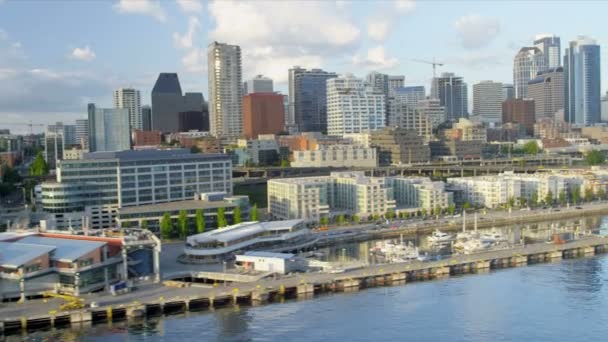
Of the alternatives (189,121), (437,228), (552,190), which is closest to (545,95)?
(189,121)

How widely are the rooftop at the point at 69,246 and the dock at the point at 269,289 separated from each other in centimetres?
131

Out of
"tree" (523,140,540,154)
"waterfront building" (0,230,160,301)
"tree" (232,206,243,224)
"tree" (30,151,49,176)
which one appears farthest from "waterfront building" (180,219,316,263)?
"tree" (523,140,540,154)

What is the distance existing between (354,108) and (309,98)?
2386cm

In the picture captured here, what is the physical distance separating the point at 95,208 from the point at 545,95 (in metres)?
104

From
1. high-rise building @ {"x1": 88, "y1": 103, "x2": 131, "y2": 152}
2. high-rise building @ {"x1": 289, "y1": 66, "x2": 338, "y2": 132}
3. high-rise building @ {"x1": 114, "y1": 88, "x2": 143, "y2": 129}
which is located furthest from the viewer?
high-rise building @ {"x1": 114, "y1": 88, "x2": 143, "y2": 129}

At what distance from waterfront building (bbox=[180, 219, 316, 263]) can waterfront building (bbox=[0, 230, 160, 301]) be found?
2776 mm

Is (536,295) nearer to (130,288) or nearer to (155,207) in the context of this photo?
(130,288)

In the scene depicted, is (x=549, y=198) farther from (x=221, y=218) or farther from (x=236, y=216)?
(x=221, y=218)

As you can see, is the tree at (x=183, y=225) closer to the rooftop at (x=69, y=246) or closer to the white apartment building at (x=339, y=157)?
the rooftop at (x=69, y=246)

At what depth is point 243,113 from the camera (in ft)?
278

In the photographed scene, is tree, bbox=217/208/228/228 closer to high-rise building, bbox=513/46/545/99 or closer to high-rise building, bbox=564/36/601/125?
high-rise building, bbox=564/36/601/125

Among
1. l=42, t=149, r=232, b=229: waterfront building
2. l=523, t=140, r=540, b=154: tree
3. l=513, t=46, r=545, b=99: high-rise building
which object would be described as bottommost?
l=42, t=149, r=232, b=229: waterfront building

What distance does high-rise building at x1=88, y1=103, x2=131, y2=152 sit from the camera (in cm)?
6091

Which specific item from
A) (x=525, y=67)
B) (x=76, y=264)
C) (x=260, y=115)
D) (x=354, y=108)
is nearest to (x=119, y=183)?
(x=76, y=264)
